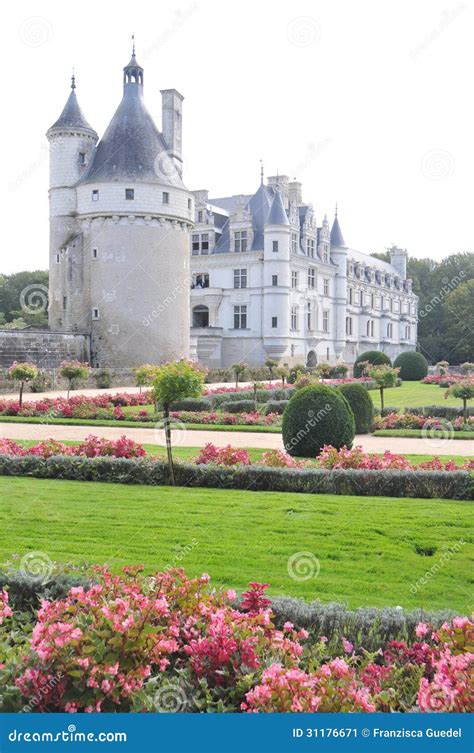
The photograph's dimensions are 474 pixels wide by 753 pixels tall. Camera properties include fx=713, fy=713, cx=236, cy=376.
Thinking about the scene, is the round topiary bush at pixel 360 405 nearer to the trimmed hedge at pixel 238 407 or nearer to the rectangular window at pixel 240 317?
the trimmed hedge at pixel 238 407

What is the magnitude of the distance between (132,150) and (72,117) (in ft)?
13.2

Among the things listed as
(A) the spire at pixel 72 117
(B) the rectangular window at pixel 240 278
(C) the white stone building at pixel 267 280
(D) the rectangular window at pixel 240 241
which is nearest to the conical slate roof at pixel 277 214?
(C) the white stone building at pixel 267 280

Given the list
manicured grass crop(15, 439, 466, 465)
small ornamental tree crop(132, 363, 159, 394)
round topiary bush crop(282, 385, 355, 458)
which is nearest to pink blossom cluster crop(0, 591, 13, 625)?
small ornamental tree crop(132, 363, 159, 394)

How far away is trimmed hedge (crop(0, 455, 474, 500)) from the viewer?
948 cm

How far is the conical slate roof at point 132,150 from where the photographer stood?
33375 mm

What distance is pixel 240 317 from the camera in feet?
149

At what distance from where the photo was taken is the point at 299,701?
3461 millimetres

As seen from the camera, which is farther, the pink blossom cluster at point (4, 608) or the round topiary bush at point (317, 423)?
the round topiary bush at point (317, 423)

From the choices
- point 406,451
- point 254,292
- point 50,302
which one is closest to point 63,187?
point 50,302

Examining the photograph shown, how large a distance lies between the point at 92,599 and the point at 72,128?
3431 centimetres

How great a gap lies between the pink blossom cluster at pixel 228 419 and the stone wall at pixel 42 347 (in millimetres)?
11464

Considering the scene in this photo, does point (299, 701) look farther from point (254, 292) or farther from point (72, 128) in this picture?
point (254, 292)

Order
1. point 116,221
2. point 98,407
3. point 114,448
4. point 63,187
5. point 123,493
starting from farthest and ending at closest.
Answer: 1. point 63,187
2. point 116,221
3. point 98,407
4. point 114,448
5. point 123,493

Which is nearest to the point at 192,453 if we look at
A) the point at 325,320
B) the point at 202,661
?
the point at 202,661
